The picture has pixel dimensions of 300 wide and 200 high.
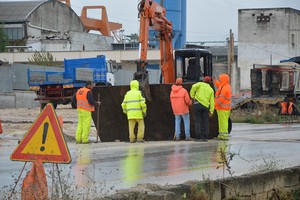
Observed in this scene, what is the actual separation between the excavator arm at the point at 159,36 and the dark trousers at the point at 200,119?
2.84 m

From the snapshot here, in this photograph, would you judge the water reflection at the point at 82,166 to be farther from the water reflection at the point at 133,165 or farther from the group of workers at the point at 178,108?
the group of workers at the point at 178,108

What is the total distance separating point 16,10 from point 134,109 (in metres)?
Answer: 70.4

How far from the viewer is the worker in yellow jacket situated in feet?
61.1

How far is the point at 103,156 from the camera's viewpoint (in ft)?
47.8

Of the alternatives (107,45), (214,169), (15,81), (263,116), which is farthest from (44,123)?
(107,45)

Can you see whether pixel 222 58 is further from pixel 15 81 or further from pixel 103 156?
pixel 103 156

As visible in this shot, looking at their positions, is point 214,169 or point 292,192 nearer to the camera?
point 292,192

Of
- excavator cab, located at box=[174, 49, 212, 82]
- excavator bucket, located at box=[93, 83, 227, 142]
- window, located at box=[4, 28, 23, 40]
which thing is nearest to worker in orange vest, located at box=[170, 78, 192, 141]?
excavator bucket, located at box=[93, 83, 227, 142]

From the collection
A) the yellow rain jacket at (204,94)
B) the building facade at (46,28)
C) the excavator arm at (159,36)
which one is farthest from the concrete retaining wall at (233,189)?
the building facade at (46,28)

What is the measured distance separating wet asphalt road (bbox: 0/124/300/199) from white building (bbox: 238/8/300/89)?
58848 millimetres

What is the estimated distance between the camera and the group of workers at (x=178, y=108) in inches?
734

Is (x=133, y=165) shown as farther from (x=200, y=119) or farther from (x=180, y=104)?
(x=200, y=119)

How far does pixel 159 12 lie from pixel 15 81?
2173 centimetres

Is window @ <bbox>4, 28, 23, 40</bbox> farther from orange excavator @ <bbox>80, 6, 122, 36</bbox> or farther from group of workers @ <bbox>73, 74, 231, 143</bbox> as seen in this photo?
group of workers @ <bbox>73, 74, 231, 143</bbox>
